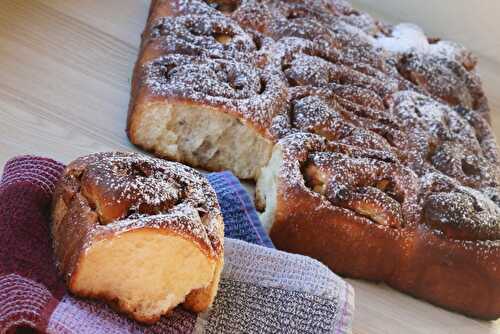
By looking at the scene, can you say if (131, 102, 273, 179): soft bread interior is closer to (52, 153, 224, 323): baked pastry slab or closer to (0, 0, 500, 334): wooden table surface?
(0, 0, 500, 334): wooden table surface

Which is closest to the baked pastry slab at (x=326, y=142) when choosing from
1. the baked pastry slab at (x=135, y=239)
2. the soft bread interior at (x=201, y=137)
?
the soft bread interior at (x=201, y=137)

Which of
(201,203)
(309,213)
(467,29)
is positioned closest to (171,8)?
(309,213)

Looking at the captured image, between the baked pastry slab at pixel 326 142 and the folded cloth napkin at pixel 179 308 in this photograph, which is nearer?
the folded cloth napkin at pixel 179 308

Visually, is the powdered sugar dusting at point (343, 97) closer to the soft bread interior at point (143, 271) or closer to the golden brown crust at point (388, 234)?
the golden brown crust at point (388, 234)

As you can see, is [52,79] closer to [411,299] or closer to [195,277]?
[195,277]

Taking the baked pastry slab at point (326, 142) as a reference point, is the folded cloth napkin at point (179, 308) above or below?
below

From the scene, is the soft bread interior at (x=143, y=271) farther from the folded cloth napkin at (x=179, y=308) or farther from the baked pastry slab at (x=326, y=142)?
the baked pastry slab at (x=326, y=142)
